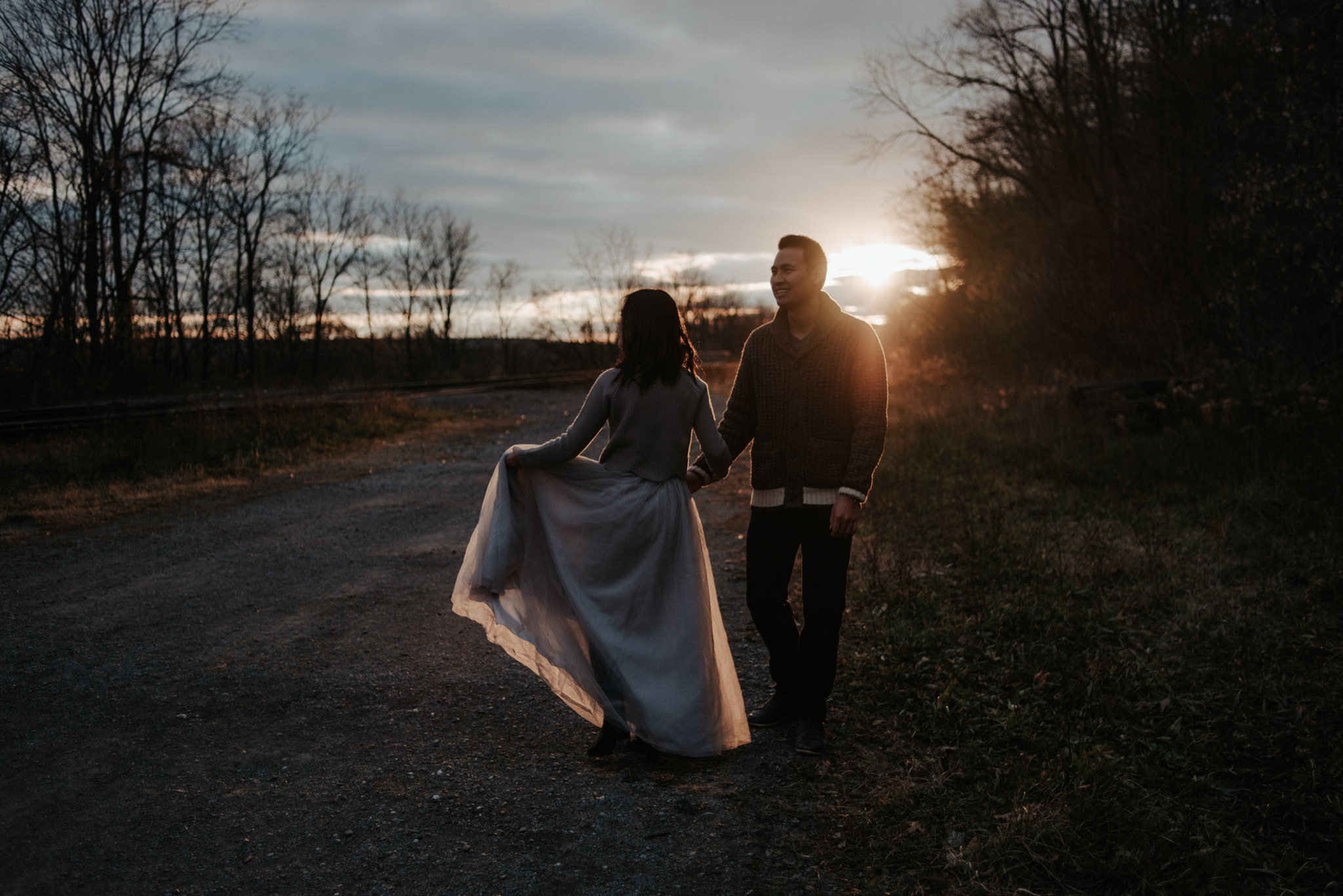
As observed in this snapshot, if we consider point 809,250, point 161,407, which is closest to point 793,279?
point 809,250

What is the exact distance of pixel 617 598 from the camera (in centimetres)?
355

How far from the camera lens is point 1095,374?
15.6 m

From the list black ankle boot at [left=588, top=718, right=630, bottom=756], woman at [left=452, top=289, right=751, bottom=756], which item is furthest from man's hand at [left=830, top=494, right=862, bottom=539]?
black ankle boot at [left=588, top=718, right=630, bottom=756]

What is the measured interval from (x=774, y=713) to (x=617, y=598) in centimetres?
112

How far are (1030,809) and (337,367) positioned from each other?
42.2 meters

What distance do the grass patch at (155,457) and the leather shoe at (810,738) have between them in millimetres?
8225

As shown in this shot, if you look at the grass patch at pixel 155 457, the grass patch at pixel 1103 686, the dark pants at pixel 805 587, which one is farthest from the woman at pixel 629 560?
the grass patch at pixel 155 457

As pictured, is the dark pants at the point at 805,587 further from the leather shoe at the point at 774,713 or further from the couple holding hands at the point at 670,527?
the leather shoe at the point at 774,713

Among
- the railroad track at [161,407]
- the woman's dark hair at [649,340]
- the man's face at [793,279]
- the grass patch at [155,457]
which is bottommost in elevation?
the grass patch at [155,457]

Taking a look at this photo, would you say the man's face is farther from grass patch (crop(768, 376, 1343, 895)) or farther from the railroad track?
the railroad track

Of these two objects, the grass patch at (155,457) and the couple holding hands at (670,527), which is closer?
the couple holding hands at (670,527)

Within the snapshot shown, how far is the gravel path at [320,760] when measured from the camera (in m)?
2.90

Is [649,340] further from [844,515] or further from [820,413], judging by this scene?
[844,515]

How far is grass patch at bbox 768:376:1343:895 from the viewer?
298 centimetres
